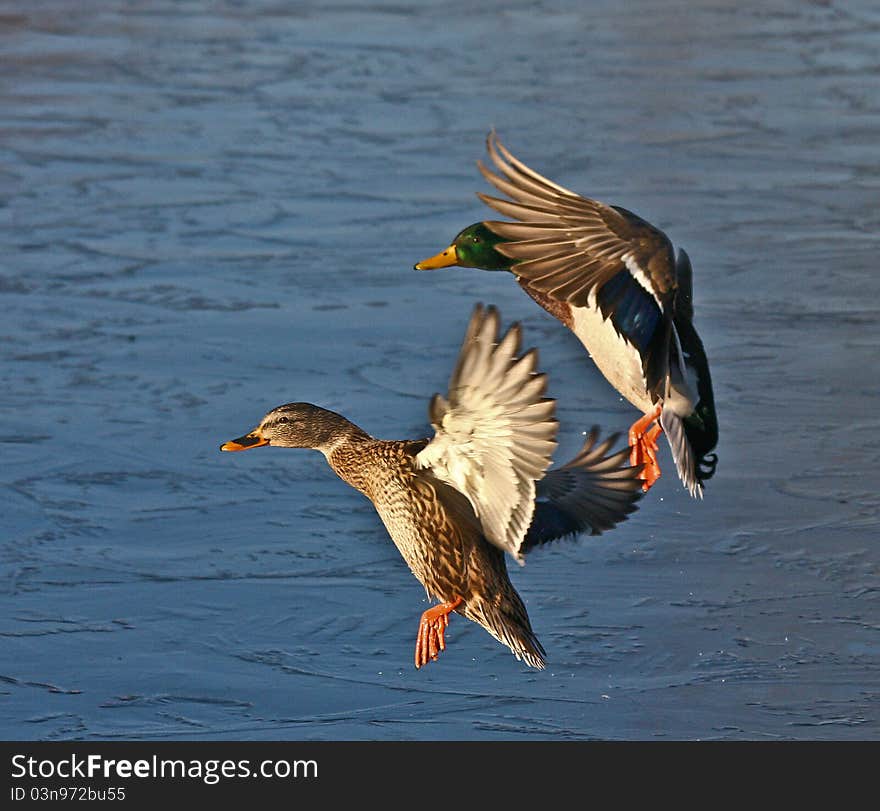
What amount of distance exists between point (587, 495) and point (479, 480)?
0.88m

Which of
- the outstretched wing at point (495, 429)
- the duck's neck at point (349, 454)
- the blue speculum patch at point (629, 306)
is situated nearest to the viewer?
the outstretched wing at point (495, 429)

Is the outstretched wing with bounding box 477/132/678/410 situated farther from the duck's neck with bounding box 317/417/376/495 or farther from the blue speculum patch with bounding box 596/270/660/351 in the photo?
the duck's neck with bounding box 317/417/376/495

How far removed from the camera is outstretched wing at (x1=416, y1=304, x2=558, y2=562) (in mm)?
3641

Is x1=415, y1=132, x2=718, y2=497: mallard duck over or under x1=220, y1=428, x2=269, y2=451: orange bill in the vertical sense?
over

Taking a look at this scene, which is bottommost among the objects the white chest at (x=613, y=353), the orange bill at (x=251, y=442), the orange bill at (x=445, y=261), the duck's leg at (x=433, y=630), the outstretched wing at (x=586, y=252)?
the duck's leg at (x=433, y=630)

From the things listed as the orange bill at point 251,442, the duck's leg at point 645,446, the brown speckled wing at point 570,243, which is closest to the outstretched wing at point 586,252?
the brown speckled wing at point 570,243

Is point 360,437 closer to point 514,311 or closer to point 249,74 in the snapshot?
point 514,311

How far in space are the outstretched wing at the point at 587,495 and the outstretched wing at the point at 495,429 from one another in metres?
0.68

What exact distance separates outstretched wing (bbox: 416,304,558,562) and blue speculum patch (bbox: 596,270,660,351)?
0.90m

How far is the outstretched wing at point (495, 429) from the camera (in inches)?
143

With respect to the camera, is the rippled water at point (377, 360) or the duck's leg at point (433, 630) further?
the rippled water at point (377, 360)

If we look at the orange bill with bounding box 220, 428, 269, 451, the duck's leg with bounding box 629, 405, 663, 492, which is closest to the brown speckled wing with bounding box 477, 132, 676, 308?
the duck's leg with bounding box 629, 405, 663, 492

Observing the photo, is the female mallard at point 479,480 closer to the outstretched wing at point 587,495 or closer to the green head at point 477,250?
the outstretched wing at point 587,495

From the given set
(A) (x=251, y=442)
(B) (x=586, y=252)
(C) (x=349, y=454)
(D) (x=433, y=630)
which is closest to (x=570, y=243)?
(B) (x=586, y=252)
